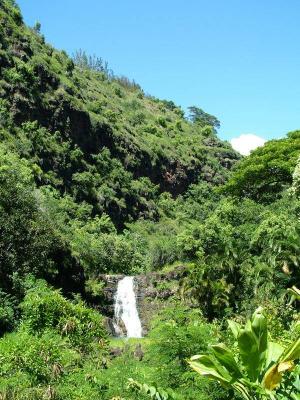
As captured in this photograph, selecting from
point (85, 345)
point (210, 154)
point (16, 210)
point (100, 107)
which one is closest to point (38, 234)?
point (16, 210)

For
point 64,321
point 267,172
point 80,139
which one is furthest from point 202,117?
point 64,321

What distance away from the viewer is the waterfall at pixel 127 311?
130ft

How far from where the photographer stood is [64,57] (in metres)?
81.3

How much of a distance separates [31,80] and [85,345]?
Answer: 159ft

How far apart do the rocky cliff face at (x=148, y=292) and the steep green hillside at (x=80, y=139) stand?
19.1m

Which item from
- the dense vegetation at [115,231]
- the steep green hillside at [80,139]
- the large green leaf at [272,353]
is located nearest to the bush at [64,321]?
the dense vegetation at [115,231]

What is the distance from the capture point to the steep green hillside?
6050cm

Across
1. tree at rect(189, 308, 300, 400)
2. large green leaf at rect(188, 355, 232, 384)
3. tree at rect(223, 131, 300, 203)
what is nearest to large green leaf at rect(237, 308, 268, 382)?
tree at rect(189, 308, 300, 400)

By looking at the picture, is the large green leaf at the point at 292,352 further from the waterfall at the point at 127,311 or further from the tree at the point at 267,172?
the tree at the point at 267,172

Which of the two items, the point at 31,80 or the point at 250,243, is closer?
the point at 250,243

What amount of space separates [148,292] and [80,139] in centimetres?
3149

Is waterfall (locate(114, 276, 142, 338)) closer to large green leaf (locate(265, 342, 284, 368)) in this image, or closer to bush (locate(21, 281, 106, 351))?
bush (locate(21, 281, 106, 351))

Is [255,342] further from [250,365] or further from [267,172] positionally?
[267,172]

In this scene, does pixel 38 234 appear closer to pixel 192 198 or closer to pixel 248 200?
pixel 248 200
